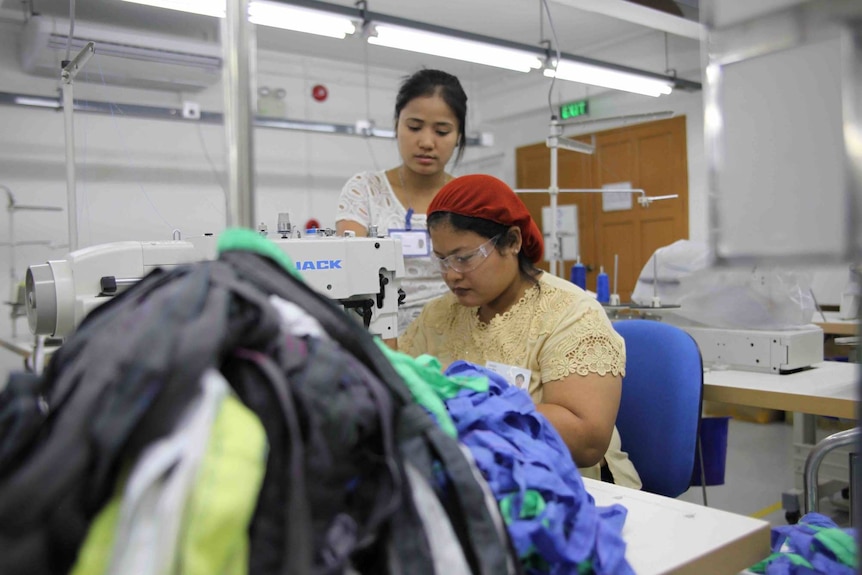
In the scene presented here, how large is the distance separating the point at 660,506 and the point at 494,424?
1.29ft

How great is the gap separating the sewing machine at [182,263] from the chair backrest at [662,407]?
658 millimetres

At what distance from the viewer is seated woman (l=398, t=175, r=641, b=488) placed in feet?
4.37

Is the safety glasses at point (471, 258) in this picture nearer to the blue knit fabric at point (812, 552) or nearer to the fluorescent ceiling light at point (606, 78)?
the blue knit fabric at point (812, 552)

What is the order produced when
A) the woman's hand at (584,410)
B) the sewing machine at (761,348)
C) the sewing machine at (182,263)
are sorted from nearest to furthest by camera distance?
1. the sewing machine at (182,263)
2. the woman's hand at (584,410)
3. the sewing machine at (761,348)

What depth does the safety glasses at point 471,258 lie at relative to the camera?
1.52 m

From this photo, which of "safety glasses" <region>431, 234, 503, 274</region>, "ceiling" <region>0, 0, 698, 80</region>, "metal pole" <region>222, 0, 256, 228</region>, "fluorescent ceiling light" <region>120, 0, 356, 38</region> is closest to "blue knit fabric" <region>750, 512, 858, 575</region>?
"safety glasses" <region>431, 234, 503, 274</region>

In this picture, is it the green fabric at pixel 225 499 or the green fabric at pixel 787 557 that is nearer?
the green fabric at pixel 225 499

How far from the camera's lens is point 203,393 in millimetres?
509

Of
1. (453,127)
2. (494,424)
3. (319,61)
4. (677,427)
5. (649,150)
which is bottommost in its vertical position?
(677,427)

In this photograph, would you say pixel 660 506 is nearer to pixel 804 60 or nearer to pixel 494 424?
pixel 494 424

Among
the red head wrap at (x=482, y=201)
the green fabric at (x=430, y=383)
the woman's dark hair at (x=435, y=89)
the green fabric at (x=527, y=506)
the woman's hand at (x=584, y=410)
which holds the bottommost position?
the woman's hand at (x=584, y=410)

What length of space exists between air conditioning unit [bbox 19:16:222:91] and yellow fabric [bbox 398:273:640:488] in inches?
127

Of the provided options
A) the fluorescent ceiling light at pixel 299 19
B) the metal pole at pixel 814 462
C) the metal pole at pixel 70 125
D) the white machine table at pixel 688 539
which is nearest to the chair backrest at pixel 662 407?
the metal pole at pixel 814 462

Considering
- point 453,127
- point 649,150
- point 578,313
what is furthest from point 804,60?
point 649,150
